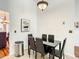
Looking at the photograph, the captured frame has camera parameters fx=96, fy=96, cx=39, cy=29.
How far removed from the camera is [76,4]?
14.3 ft

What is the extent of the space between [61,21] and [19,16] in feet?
7.99

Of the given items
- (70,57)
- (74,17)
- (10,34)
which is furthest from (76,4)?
(10,34)

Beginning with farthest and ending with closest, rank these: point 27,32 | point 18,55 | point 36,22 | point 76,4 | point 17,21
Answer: point 36,22 → point 27,32 → point 17,21 → point 18,55 → point 76,4

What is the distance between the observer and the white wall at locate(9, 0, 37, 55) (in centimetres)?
516

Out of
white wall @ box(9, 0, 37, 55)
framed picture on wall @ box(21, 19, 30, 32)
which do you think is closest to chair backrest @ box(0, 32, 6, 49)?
white wall @ box(9, 0, 37, 55)

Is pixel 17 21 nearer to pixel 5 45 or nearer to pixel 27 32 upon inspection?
pixel 27 32

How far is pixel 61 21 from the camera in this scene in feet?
16.8

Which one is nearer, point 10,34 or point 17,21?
point 10,34

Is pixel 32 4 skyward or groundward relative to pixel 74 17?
skyward

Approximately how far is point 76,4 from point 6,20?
3462 mm

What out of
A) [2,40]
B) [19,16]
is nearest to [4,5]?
[19,16]

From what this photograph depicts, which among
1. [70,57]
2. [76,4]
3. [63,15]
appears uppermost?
[76,4]

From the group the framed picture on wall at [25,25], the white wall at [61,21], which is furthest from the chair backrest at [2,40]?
the white wall at [61,21]

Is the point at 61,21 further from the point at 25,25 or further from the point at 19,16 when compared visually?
the point at 19,16
